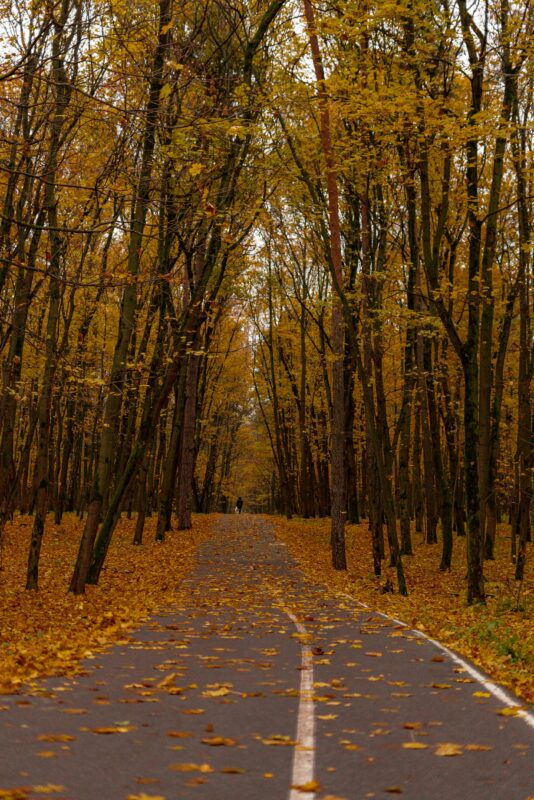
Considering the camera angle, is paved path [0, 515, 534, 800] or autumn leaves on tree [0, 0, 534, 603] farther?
autumn leaves on tree [0, 0, 534, 603]

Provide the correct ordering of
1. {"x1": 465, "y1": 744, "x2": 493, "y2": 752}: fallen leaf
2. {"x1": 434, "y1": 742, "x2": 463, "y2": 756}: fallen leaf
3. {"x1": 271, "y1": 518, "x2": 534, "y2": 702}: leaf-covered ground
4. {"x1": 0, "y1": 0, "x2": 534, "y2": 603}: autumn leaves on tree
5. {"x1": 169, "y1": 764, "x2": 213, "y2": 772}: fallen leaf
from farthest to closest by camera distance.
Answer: {"x1": 0, "y1": 0, "x2": 534, "y2": 603}: autumn leaves on tree, {"x1": 271, "y1": 518, "x2": 534, "y2": 702}: leaf-covered ground, {"x1": 465, "y1": 744, "x2": 493, "y2": 752}: fallen leaf, {"x1": 434, "y1": 742, "x2": 463, "y2": 756}: fallen leaf, {"x1": 169, "y1": 764, "x2": 213, "y2": 772}: fallen leaf

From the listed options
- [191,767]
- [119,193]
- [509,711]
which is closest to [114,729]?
[191,767]

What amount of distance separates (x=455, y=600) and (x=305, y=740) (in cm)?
1144

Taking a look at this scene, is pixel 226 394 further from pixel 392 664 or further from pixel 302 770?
pixel 302 770

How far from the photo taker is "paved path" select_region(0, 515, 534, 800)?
4801 mm

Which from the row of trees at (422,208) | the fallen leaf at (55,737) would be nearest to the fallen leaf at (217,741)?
the fallen leaf at (55,737)

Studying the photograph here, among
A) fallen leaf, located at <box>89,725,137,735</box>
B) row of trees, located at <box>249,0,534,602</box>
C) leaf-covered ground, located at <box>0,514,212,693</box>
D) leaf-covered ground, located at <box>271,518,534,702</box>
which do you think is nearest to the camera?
fallen leaf, located at <box>89,725,137,735</box>

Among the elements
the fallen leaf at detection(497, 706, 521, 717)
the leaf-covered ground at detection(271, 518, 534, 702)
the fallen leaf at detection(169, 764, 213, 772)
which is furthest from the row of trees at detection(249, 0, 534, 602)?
the fallen leaf at detection(169, 764, 213, 772)

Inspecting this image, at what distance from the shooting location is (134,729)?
6031mm

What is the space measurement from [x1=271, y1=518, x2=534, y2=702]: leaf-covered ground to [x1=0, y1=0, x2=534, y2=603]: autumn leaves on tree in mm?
762

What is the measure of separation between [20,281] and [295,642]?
10.8 m

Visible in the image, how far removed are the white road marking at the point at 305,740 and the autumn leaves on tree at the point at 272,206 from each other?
207 inches

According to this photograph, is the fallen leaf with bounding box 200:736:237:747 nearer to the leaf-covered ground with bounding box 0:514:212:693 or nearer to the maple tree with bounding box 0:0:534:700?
the leaf-covered ground with bounding box 0:514:212:693

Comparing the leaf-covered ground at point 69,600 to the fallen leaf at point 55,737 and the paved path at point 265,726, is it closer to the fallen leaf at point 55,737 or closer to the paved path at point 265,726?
the paved path at point 265,726
